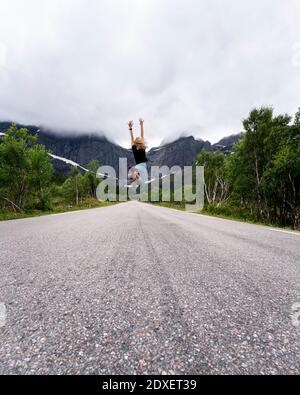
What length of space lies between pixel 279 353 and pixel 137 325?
3.32 ft

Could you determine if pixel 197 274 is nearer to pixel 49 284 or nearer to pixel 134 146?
pixel 49 284

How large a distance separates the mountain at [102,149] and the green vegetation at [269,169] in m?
148

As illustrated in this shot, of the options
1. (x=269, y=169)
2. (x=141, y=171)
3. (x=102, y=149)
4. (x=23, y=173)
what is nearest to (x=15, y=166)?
(x=23, y=173)

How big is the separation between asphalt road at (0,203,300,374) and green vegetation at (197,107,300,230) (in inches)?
397

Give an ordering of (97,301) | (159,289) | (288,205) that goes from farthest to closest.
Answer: (288,205) → (159,289) → (97,301)

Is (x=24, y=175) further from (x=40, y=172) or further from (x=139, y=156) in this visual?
(x=139, y=156)

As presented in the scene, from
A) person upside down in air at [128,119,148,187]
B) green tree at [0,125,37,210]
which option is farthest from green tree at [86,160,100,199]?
person upside down in air at [128,119,148,187]

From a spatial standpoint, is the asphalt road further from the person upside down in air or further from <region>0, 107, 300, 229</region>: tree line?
<region>0, 107, 300, 229</region>: tree line

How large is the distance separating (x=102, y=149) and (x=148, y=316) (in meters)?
181

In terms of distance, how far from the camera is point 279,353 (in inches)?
44.7

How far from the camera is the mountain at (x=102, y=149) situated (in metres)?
166

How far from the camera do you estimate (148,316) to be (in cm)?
154

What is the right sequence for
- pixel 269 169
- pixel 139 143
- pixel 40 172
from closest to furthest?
pixel 139 143
pixel 269 169
pixel 40 172
